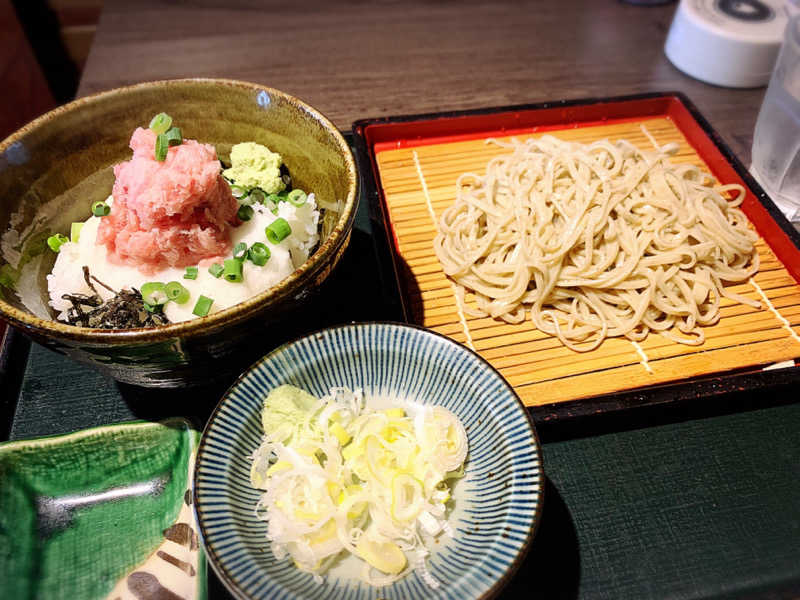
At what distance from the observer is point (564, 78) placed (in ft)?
9.38

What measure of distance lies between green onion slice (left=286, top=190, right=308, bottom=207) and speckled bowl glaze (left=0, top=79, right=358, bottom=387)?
5 cm

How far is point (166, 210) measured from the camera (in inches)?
50.7

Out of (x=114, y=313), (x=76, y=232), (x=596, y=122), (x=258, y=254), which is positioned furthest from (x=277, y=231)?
(x=596, y=122)

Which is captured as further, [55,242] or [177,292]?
[55,242]

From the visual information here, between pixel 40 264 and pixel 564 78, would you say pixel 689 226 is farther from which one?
pixel 40 264

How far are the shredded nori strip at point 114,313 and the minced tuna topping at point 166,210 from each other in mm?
77

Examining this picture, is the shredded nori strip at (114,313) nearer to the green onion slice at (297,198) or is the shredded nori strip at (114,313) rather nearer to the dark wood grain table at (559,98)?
the dark wood grain table at (559,98)

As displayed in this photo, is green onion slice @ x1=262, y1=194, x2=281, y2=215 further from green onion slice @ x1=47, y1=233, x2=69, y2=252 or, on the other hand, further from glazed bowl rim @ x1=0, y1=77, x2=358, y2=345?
green onion slice @ x1=47, y1=233, x2=69, y2=252

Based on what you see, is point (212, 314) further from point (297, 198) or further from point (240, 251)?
point (297, 198)

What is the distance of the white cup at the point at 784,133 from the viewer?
6.70 feet

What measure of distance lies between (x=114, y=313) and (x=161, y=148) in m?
0.40

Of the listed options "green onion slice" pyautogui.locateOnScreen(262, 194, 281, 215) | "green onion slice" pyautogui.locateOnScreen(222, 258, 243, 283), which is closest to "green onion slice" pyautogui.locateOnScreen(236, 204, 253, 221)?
"green onion slice" pyautogui.locateOnScreen(262, 194, 281, 215)

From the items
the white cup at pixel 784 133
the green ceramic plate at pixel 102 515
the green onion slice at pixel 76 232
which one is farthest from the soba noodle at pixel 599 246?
the green onion slice at pixel 76 232

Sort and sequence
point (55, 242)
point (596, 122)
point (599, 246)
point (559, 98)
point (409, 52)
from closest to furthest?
point (55, 242) < point (599, 246) < point (596, 122) < point (559, 98) < point (409, 52)
